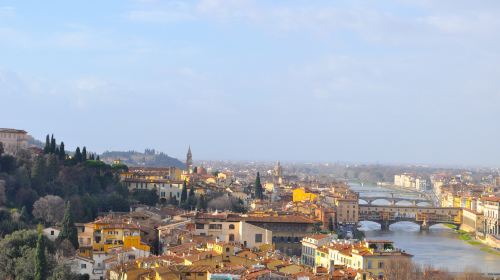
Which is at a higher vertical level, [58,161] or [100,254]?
[58,161]

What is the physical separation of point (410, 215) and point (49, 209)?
32.2 meters

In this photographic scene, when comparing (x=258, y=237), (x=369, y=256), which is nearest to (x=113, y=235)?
(x=258, y=237)

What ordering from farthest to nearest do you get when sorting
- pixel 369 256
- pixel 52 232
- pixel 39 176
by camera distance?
pixel 39 176
pixel 52 232
pixel 369 256

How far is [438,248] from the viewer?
3691 centimetres

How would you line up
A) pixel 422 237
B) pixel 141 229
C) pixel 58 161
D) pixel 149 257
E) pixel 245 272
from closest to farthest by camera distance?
pixel 245 272, pixel 149 257, pixel 141 229, pixel 58 161, pixel 422 237

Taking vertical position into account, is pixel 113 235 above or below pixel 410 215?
above

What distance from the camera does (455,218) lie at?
179 ft

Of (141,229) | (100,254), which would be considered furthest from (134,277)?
(141,229)

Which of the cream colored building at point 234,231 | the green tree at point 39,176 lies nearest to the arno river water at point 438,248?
the cream colored building at point 234,231

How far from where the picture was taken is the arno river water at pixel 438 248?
29.8m

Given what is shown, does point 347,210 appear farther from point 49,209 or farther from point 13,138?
point 49,209

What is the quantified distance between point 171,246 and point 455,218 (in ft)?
112

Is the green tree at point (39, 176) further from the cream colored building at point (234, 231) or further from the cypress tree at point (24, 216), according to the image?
the cream colored building at point (234, 231)

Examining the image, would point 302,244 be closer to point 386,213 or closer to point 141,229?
point 141,229
